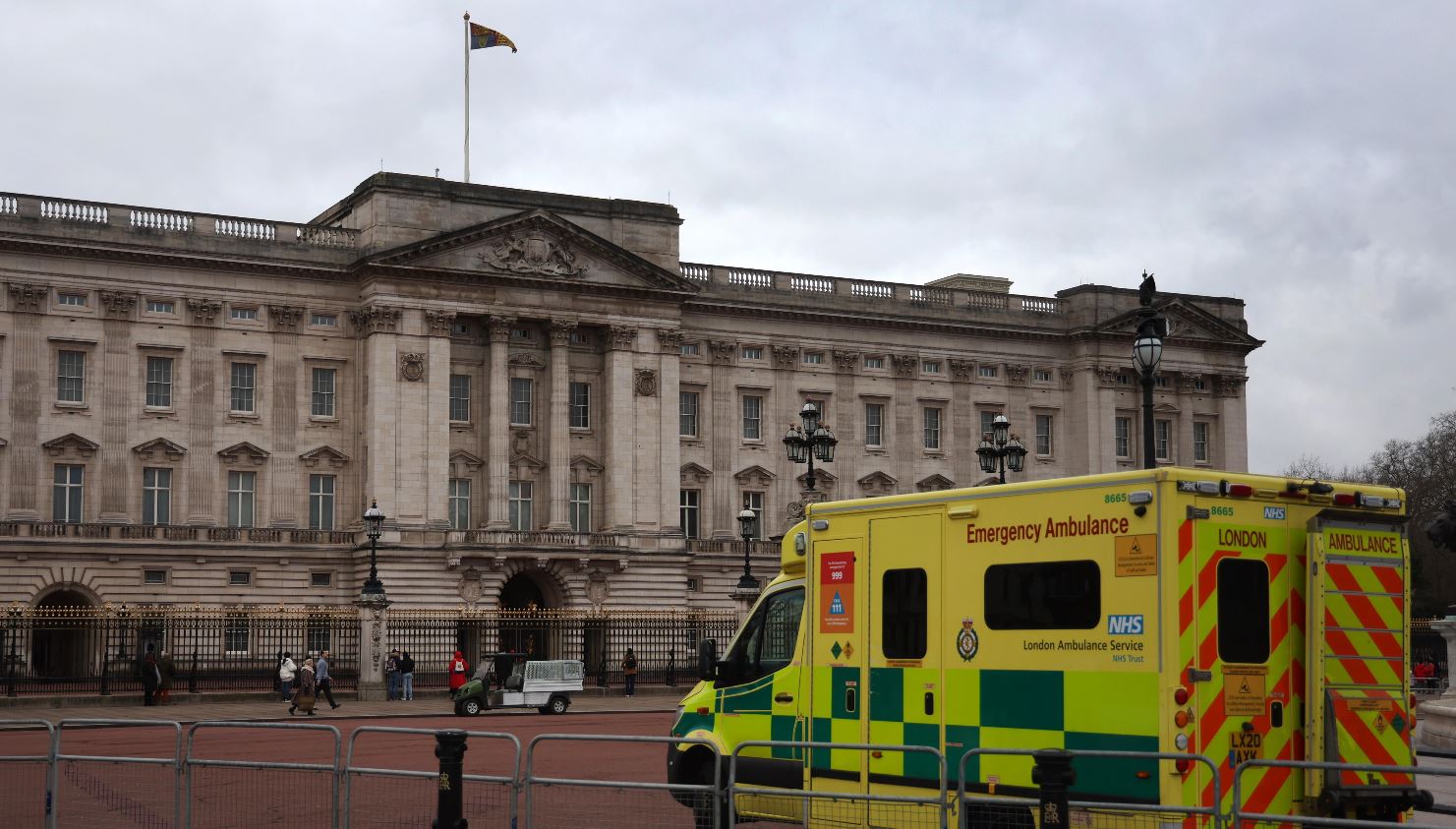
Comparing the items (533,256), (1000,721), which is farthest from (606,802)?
(533,256)

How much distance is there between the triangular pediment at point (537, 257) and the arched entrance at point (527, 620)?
37.9 ft

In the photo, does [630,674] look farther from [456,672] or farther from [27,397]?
[27,397]

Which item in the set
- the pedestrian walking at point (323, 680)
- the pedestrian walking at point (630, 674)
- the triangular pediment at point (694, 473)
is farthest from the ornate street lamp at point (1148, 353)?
the triangular pediment at point (694, 473)

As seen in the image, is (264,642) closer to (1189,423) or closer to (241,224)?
(241,224)

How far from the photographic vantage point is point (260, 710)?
42.8 meters

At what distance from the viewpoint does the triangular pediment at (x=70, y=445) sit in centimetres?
5862

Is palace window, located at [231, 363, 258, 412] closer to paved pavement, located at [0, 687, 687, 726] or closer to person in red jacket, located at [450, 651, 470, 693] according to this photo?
paved pavement, located at [0, 687, 687, 726]

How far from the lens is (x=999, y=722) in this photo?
14.6 metres

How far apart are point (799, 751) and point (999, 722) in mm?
2748

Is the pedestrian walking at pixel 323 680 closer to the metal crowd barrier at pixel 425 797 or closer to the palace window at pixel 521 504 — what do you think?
the palace window at pixel 521 504

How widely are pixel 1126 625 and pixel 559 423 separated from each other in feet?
174

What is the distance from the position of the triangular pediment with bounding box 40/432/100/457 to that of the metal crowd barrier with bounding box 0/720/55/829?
4504 centimetres

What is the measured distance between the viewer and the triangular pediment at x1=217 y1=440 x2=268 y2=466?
202ft

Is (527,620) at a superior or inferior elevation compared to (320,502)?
inferior
